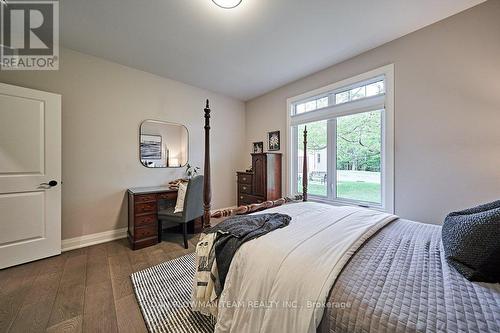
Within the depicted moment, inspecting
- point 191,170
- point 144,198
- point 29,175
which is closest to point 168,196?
point 144,198

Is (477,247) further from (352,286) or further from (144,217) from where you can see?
Result: (144,217)

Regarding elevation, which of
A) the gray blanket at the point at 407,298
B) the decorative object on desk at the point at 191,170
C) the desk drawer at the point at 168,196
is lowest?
the gray blanket at the point at 407,298

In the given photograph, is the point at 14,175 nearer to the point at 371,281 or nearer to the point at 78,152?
the point at 78,152

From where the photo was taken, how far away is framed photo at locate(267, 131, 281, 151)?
374 centimetres

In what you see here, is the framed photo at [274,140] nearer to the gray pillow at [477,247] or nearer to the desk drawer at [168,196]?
the desk drawer at [168,196]

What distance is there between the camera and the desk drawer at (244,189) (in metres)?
3.61

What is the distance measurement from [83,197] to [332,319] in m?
3.29

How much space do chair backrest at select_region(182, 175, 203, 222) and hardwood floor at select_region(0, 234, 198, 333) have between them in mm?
516

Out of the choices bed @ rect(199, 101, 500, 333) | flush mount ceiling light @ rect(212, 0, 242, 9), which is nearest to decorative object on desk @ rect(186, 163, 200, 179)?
flush mount ceiling light @ rect(212, 0, 242, 9)

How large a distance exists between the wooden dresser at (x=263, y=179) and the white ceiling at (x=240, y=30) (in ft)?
4.86

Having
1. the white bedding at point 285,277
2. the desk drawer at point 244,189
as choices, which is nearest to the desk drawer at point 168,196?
the desk drawer at point 244,189

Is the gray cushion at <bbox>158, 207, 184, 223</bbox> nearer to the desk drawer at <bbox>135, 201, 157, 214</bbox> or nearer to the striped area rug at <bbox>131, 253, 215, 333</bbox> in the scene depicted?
the desk drawer at <bbox>135, 201, 157, 214</bbox>

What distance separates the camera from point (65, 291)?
1.70 m

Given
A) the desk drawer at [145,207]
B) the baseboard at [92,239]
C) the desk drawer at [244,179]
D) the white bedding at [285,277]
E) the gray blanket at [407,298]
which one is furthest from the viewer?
the desk drawer at [244,179]
